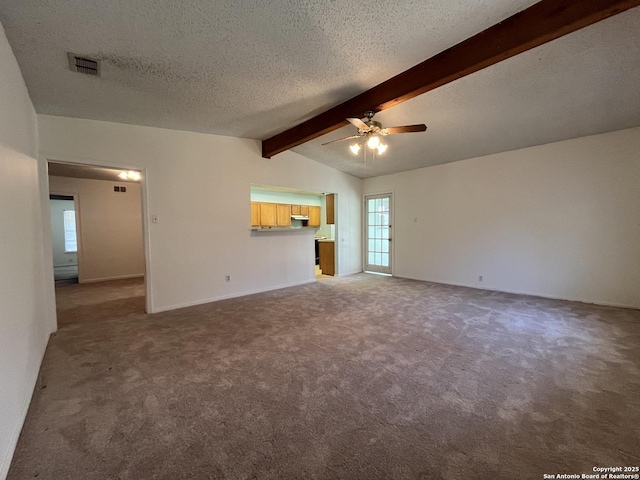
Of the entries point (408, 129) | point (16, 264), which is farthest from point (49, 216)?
point (408, 129)

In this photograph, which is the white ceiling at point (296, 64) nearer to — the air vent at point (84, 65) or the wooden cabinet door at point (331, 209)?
the air vent at point (84, 65)

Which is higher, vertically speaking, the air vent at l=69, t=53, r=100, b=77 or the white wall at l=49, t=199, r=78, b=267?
the air vent at l=69, t=53, r=100, b=77

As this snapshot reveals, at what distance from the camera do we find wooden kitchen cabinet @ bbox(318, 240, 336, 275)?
6.77 metres

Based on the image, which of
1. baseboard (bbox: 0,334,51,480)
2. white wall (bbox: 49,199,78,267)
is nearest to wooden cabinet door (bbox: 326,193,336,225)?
baseboard (bbox: 0,334,51,480)

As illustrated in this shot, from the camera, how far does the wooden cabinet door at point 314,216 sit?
8.64 metres

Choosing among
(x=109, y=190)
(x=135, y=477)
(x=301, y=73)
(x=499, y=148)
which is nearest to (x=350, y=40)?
(x=301, y=73)

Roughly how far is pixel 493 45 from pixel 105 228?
25.8 ft

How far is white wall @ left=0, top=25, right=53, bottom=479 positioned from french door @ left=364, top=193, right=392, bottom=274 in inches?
239

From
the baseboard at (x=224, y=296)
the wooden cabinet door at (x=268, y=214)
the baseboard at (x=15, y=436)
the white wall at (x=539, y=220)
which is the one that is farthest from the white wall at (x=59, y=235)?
the white wall at (x=539, y=220)

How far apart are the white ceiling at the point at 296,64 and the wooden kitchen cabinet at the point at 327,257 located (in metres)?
3.49

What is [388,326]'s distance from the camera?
3311mm

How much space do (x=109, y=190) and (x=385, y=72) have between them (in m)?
Result: 6.80

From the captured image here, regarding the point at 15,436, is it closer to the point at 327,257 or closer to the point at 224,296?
the point at 224,296

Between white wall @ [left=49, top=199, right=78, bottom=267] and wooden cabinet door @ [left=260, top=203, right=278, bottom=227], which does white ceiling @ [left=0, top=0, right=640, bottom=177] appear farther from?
white wall @ [left=49, top=199, right=78, bottom=267]
